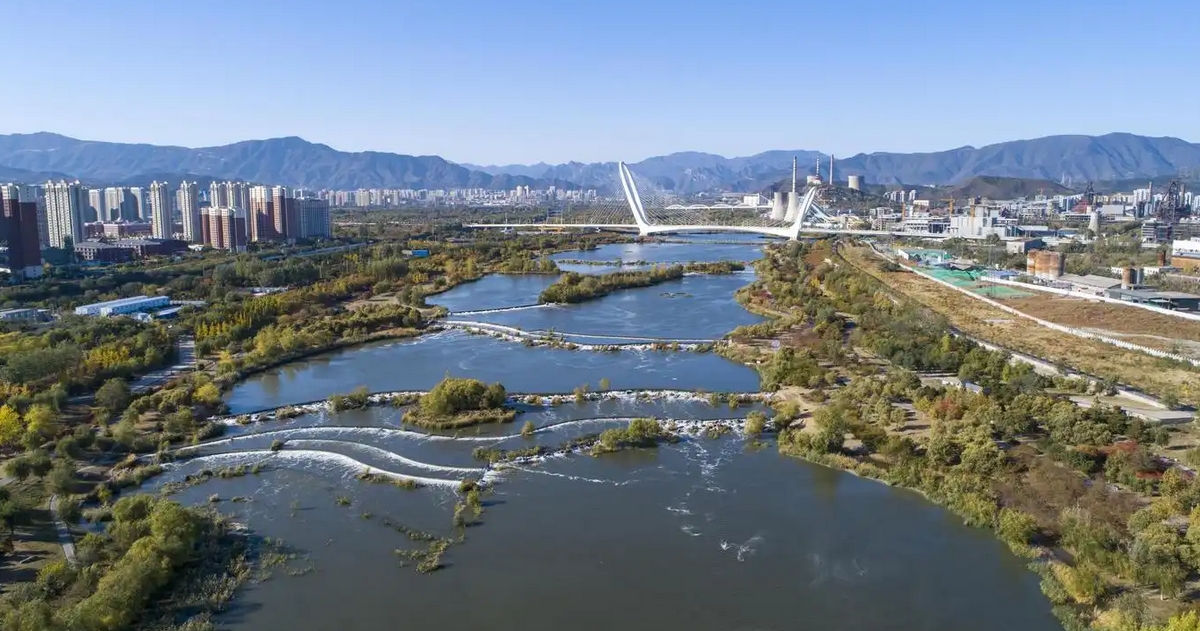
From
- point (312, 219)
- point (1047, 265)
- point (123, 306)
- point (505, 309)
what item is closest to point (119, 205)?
point (312, 219)

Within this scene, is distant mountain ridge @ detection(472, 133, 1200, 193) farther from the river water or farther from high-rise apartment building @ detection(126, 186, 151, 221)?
the river water

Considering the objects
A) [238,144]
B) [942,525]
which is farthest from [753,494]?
[238,144]

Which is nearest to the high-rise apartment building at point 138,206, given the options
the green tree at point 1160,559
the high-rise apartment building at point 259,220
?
the high-rise apartment building at point 259,220

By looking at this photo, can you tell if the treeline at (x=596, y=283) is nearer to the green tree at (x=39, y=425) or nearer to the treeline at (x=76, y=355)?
the treeline at (x=76, y=355)

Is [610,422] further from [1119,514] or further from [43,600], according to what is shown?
[43,600]

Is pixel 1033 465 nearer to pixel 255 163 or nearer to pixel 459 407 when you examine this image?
pixel 459 407

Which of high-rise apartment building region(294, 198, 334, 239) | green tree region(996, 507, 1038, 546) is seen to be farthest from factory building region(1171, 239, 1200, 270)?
high-rise apartment building region(294, 198, 334, 239)
